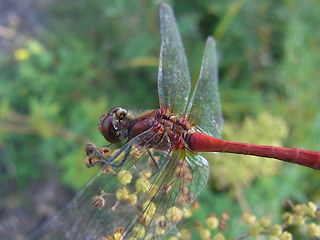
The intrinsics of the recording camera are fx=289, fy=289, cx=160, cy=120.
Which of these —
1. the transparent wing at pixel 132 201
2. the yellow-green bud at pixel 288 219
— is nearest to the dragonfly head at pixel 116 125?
the transparent wing at pixel 132 201

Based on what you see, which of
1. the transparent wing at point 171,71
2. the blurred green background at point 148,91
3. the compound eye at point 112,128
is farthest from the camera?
the blurred green background at point 148,91

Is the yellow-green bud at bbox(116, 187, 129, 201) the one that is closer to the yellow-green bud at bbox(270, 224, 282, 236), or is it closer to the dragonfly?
the dragonfly

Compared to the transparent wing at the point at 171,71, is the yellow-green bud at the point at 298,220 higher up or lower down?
lower down

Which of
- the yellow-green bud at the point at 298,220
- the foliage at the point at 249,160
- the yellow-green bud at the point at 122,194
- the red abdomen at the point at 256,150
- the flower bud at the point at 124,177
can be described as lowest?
the foliage at the point at 249,160

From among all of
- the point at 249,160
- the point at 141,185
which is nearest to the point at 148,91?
the point at 249,160

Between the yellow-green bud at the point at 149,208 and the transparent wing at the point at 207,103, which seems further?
the transparent wing at the point at 207,103

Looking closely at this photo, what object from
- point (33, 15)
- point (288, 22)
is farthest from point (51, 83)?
point (288, 22)

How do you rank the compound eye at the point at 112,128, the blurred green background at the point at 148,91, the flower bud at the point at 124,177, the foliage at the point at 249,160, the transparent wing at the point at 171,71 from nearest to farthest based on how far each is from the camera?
the flower bud at the point at 124,177, the compound eye at the point at 112,128, the transparent wing at the point at 171,71, the foliage at the point at 249,160, the blurred green background at the point at 148,91

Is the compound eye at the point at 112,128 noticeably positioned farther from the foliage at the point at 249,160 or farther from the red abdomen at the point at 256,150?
the foliage at the point at 249,160
